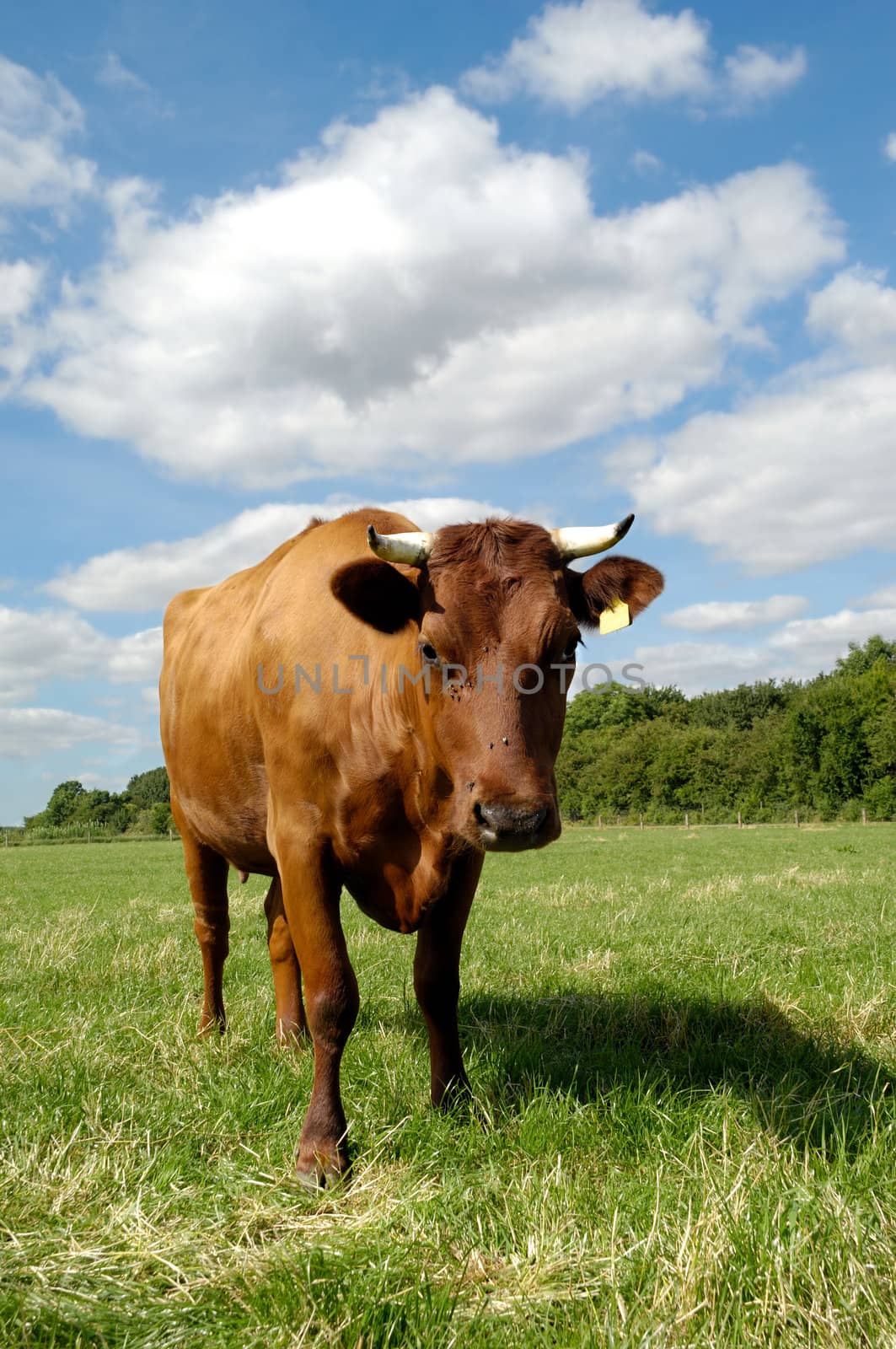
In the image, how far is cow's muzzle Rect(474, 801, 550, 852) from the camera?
337 cm

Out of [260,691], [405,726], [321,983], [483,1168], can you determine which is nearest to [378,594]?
[405,726]

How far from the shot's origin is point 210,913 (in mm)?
6699

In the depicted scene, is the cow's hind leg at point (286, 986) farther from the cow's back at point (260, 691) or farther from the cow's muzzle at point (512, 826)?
the cow's muzzle at point (512, 826)

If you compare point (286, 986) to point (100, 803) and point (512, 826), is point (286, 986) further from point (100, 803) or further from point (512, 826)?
point (100, 803)

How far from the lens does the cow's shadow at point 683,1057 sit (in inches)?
159

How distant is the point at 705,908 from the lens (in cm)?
1213

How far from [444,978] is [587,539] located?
2259 mm

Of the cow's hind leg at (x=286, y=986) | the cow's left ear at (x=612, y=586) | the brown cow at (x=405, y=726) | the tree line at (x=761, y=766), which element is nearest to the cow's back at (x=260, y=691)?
the brown cow at (x=405, y=726)

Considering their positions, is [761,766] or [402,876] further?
[761,766]

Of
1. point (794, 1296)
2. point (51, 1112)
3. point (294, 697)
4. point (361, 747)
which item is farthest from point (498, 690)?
point (51, 1112)

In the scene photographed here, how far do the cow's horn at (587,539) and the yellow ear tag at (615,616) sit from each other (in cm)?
33

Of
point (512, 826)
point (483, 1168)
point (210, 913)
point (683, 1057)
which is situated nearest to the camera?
point (512, 826)

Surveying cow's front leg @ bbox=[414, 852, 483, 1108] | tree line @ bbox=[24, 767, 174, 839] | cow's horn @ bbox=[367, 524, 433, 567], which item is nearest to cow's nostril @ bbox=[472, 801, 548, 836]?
cow's front leg @ bbox=[414, 852, 483, 1108]

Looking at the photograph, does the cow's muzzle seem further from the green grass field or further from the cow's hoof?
the cow's hoof
